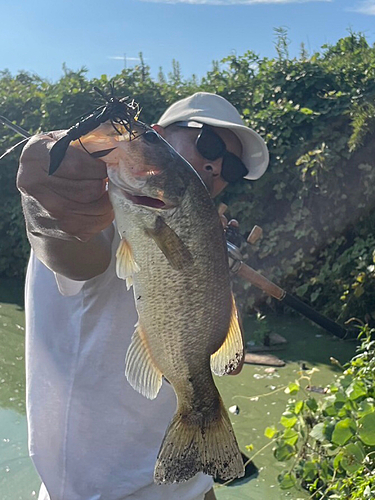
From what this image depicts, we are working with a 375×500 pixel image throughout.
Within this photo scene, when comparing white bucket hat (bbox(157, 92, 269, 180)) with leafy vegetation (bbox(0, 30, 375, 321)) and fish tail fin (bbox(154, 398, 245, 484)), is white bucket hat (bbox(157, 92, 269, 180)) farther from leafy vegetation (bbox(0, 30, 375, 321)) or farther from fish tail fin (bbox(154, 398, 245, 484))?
leafy vegetation (bbox(0, 30, 375, 321))

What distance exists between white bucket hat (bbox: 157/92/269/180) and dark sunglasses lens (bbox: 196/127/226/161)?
0.17ft

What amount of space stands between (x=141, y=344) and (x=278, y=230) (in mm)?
5501

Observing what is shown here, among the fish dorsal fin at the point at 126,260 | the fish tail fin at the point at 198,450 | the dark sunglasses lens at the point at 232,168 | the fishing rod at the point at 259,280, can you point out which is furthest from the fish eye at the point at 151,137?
the fishing rod at the point at 259,280

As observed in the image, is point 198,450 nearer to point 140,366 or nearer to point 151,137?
point 140,366

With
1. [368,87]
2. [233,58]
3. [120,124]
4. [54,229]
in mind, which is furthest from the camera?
[233,58]

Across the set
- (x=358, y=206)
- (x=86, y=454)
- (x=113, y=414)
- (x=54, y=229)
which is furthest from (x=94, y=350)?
(x=358, y=206)

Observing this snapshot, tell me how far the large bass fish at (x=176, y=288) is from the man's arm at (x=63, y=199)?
0.17 feet

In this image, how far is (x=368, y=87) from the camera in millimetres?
6844

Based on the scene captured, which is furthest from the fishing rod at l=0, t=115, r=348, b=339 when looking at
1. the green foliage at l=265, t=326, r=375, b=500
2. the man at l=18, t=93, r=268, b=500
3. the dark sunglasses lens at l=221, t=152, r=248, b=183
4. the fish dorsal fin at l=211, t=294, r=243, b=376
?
the fish dorsal fin at l=211, t=294, r=243, b=376

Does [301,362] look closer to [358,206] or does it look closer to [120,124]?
[358,206]

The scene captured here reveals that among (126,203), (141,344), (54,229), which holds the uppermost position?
(126,203)

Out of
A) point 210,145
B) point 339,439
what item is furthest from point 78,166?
point 339,439

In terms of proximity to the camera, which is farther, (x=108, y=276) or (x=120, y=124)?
(x=108, y=276)

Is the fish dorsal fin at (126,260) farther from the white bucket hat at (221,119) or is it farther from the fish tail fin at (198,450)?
the white bucket hat at (221,119)
